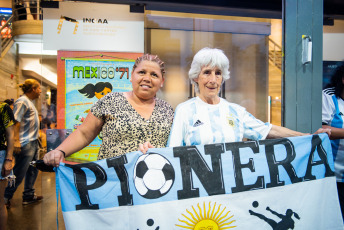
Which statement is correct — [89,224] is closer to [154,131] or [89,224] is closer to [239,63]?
[154,131]

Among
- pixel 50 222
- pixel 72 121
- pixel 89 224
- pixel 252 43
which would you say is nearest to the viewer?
pixel 89 224

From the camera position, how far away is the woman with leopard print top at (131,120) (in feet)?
7.19

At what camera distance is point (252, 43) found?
14.5 ft

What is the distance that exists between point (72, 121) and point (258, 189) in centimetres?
229

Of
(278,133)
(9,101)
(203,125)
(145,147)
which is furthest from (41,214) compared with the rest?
(278,133)

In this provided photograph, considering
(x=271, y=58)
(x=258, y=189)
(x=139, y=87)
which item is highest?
(x=271, y=58)

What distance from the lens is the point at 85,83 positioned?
345cm

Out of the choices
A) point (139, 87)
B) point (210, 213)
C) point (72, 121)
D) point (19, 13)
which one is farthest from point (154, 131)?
point (19, 13)

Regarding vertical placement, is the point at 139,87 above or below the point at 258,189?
above

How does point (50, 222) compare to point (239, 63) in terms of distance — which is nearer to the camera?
point (50, 222)

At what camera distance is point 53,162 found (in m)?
2.01

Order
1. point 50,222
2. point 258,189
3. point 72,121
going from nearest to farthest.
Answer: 1. point 258,189
2. point 72,121
3. point 50,222

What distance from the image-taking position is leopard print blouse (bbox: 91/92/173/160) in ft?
7.17

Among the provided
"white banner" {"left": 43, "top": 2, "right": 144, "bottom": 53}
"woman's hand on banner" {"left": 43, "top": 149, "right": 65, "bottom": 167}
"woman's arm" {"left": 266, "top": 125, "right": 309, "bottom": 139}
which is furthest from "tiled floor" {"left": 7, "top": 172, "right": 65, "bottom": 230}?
"woman's arm" {"left": 266, "top": 125, "right": 309, "bottom": 139}
